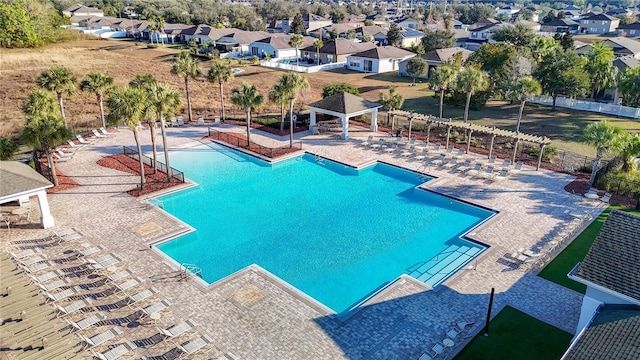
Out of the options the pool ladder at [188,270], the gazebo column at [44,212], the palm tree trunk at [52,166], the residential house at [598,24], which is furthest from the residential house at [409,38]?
the pool ladder at [188,270]

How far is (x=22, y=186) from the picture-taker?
81.6ft

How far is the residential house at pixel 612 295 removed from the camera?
13.8m

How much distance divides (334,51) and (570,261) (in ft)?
222

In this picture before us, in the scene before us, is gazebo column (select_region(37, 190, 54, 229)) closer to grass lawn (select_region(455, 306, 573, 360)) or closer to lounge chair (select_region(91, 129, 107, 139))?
lounge chair (select_region(91, 129, 107, 139))

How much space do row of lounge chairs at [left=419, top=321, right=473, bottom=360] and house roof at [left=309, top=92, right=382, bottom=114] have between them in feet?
87.4

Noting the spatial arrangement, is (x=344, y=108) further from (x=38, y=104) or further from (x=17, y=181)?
(x=17, y=181)

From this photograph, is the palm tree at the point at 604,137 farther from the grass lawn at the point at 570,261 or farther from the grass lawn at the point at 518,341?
the grass lawn at the point at 518,341

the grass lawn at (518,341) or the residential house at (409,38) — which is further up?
the residential house at (409,38)

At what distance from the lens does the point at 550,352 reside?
56.9 ft

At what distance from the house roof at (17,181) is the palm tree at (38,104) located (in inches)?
328

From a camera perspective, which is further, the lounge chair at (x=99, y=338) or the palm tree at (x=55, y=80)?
the palm tree at (x=55, y=80)

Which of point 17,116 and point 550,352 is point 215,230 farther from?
point 17,116

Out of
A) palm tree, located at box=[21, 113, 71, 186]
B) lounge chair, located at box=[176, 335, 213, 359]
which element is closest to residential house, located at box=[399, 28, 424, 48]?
palm tree, located at box=[21, 113, 71, 186]

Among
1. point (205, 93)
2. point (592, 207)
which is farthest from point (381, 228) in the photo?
point (205, 93)
